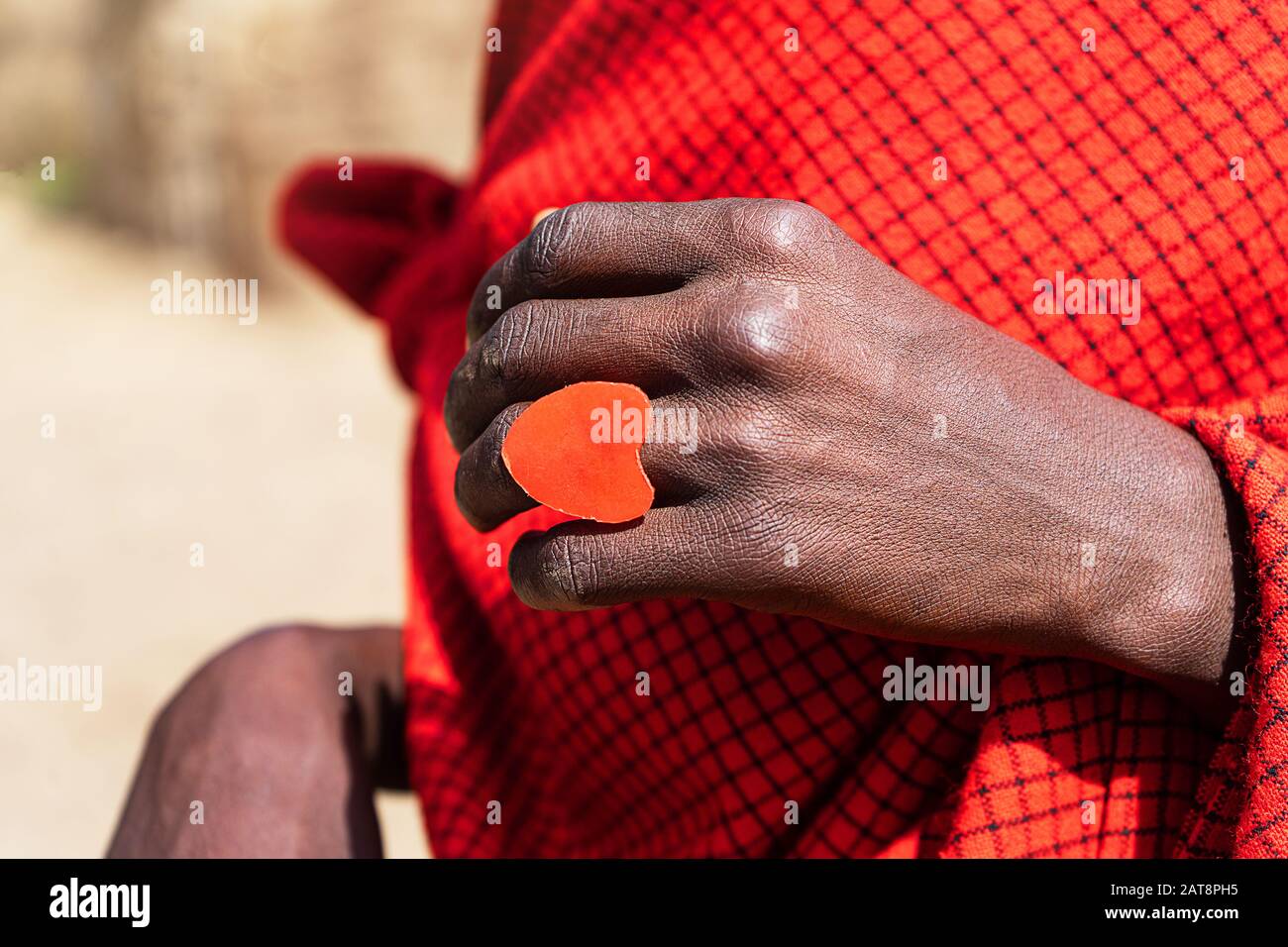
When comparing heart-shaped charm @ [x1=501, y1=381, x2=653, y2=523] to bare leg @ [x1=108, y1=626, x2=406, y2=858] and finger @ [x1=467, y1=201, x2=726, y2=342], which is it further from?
bare leg @ [x1=108, y1=626, x2=406, y2=858]

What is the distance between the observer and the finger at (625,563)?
0.53 meters

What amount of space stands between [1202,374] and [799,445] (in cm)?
29

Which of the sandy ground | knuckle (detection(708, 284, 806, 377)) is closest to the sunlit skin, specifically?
knuckle (detection(708, 284, 806, 377))

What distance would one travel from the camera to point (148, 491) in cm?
293

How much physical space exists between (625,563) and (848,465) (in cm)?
12

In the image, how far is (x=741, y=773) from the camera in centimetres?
69

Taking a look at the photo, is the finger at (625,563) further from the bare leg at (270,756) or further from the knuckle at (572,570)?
the bare leg at (270,756)

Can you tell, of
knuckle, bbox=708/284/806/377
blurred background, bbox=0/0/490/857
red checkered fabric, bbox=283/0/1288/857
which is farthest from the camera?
blurred background, bbox=0/0/490/857

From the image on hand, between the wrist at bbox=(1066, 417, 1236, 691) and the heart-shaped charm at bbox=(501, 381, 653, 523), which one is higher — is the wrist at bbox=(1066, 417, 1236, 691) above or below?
below

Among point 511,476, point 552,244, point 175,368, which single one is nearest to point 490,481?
point 511,476

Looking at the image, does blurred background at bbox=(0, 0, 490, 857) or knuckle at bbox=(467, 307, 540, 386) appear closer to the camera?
knuckle at bbox=(467, 307, 540, 386)

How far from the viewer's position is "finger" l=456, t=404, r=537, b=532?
56cm
